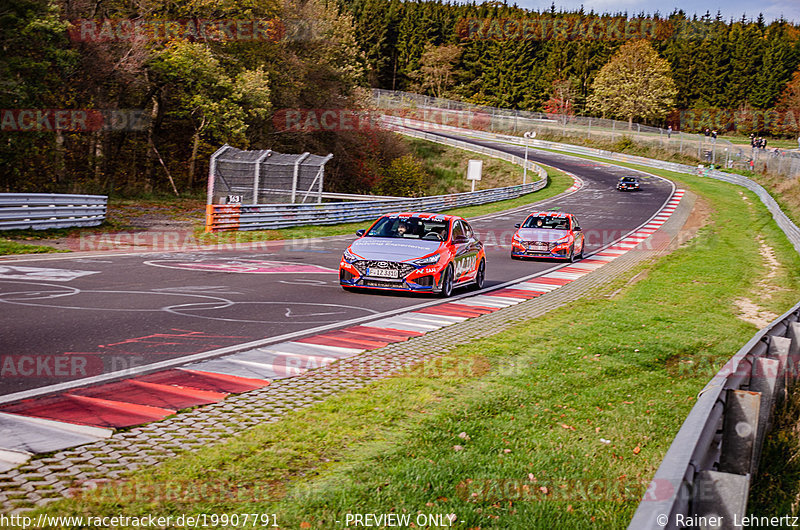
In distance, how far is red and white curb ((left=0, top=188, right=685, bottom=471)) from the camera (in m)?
5.35

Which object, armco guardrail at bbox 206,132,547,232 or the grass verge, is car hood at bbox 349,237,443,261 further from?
armco guardrail at bbox 206,132,547,232

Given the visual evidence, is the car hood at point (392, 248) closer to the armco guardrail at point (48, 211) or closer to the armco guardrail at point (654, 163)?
the armco guardrail at point (48, 211)

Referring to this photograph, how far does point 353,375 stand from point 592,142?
8603 centimetres

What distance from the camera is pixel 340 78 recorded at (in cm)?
5825

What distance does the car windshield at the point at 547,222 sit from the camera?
25.0m

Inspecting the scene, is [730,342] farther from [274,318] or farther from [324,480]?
[324,480]

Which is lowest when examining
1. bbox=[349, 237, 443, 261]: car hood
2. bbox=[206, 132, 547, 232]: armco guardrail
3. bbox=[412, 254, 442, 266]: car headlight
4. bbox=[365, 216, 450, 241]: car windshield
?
bbox=[206, 132, 547, 232]: armco guardrail

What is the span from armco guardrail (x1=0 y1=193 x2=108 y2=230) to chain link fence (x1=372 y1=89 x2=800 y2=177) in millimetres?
50408

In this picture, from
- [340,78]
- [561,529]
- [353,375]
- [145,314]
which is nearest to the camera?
[561,529]

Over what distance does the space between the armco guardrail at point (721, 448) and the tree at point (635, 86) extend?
99156 mm

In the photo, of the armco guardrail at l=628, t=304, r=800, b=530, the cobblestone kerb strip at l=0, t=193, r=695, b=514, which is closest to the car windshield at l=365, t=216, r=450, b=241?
the cobblestone kerb strip at l=0, t=193, r=695, b=514

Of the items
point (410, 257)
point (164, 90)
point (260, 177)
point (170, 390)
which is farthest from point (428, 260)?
point (164, 90)

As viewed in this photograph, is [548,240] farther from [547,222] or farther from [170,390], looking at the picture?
[170,390]

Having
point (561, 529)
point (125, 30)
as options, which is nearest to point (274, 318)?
point (561, 529)
